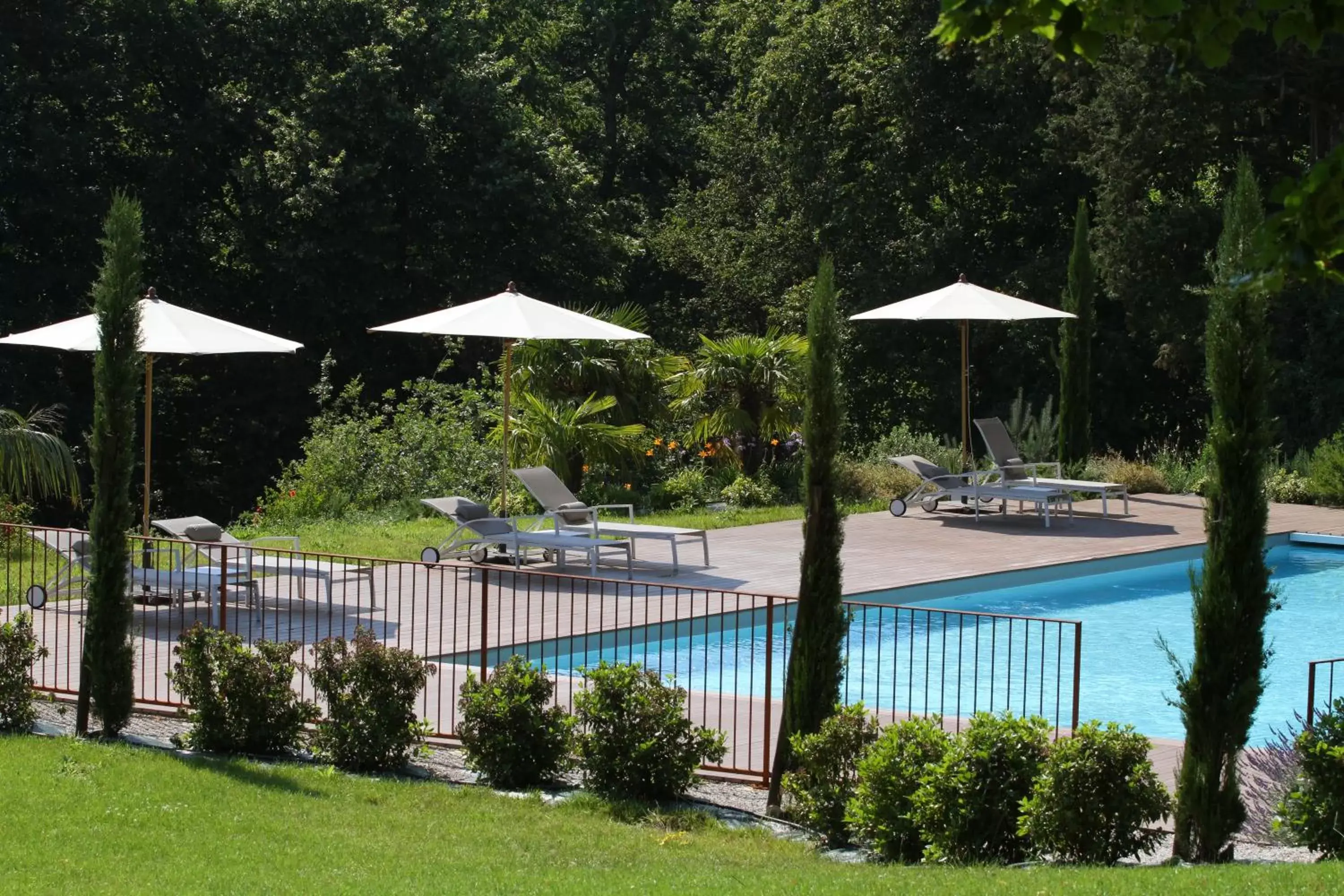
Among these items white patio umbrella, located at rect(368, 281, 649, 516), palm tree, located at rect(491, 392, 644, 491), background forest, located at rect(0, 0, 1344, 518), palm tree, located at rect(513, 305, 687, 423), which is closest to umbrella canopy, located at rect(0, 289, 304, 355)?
white patio umbrella, located at rect(368, 281, 649, 516)

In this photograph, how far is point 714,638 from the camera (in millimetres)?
12836

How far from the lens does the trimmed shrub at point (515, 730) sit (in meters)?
8.50

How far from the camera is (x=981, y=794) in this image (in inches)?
285

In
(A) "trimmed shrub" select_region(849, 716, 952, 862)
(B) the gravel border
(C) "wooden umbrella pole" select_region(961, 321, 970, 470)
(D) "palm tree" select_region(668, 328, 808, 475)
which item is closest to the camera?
(A) "trimmed shrub" select_region(849, 716, 952, 862)

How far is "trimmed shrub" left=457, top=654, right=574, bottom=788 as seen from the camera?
8500mm

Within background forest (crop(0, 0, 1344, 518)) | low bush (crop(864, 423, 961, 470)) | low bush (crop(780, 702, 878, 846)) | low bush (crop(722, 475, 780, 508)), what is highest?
background forest (crop(0, 0, 1344, 518))

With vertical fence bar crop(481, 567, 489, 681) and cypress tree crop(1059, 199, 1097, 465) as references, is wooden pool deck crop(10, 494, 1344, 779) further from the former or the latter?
cypress tree crop(1059, 199, 1097, 465)

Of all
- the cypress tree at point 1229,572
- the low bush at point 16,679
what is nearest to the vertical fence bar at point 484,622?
the low bush at point 16,679

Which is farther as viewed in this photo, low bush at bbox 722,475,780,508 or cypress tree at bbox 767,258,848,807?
low bush at bbox 722,475,780,508

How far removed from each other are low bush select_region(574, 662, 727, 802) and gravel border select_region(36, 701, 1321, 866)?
0.19 meters

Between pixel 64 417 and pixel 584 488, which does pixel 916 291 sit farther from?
pixel 64 417

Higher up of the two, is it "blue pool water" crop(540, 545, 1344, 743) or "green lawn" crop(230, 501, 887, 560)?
"green lawn" crop(230, 501, 887, 560)

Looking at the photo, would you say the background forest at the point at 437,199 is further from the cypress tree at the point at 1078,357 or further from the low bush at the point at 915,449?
the low bush at the point at 915,449

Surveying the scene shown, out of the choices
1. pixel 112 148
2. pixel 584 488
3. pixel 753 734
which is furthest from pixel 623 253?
pixel 753 734
